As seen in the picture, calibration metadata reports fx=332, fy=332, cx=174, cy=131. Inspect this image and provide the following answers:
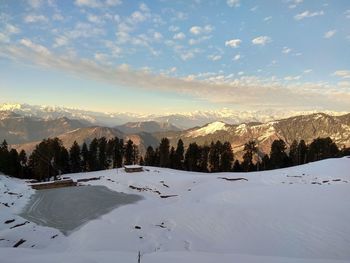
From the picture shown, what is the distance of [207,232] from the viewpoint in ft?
78.7

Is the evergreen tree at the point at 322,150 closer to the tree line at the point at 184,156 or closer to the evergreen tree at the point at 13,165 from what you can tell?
the tree line at the point at 184,156

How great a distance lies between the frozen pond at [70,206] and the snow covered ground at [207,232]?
1118mm

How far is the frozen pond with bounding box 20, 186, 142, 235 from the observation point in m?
27.6

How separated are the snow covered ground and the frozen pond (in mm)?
1118

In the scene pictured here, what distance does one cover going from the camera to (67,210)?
102 ft

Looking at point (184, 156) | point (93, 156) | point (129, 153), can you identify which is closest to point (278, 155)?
point (184, 156)

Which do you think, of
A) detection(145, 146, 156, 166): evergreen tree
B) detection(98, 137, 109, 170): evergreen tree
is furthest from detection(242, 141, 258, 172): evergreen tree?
detection(98, 137, 109, 170): evergreen tree

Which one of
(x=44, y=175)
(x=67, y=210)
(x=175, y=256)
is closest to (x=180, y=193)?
(x=67, y=210)

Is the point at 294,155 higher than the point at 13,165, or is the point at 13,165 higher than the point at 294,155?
the point at 294,155

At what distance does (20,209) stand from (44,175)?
46.6m

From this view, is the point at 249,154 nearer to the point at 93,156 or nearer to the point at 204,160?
the point at 204,160

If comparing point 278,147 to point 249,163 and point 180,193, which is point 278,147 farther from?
point 180,193

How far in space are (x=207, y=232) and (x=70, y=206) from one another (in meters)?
15.2

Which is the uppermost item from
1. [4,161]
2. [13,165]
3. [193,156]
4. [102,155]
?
[102,155]
